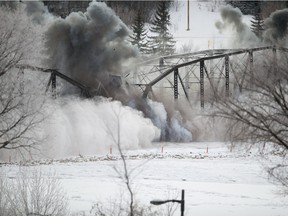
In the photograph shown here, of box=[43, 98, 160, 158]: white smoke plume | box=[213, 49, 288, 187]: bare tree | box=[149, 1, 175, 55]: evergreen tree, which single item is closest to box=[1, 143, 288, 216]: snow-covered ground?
box=[213, 49, 288, 187]: bare tree

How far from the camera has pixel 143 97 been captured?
146 ft

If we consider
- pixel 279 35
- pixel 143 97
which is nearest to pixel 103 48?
pixel 143 97

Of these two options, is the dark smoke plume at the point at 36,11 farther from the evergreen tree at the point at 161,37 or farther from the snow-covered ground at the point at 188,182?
the evergreen tree at the point at 161,37

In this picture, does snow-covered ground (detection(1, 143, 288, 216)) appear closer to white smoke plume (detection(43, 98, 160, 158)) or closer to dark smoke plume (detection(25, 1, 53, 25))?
white smoke plume (detection(43, 98, 160, 158))

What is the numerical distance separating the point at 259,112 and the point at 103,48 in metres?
31.0

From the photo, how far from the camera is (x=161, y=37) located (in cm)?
7350

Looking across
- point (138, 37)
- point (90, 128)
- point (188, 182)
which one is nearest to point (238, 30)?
point (138, 37)

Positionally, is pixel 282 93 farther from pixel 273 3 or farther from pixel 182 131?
pixel 273 3

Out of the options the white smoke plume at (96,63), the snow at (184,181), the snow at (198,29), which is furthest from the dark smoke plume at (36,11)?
the snow at (198,29)

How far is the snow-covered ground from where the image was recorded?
17891 millimetres

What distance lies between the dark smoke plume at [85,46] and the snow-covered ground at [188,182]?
1181 centimetres

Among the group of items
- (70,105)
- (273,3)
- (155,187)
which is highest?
(273,3)

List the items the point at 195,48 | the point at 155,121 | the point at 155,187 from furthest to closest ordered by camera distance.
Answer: the point at 195,48 → the point at 155,121 → the point at 155,187

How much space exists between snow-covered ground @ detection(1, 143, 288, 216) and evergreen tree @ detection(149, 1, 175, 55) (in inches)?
1521
